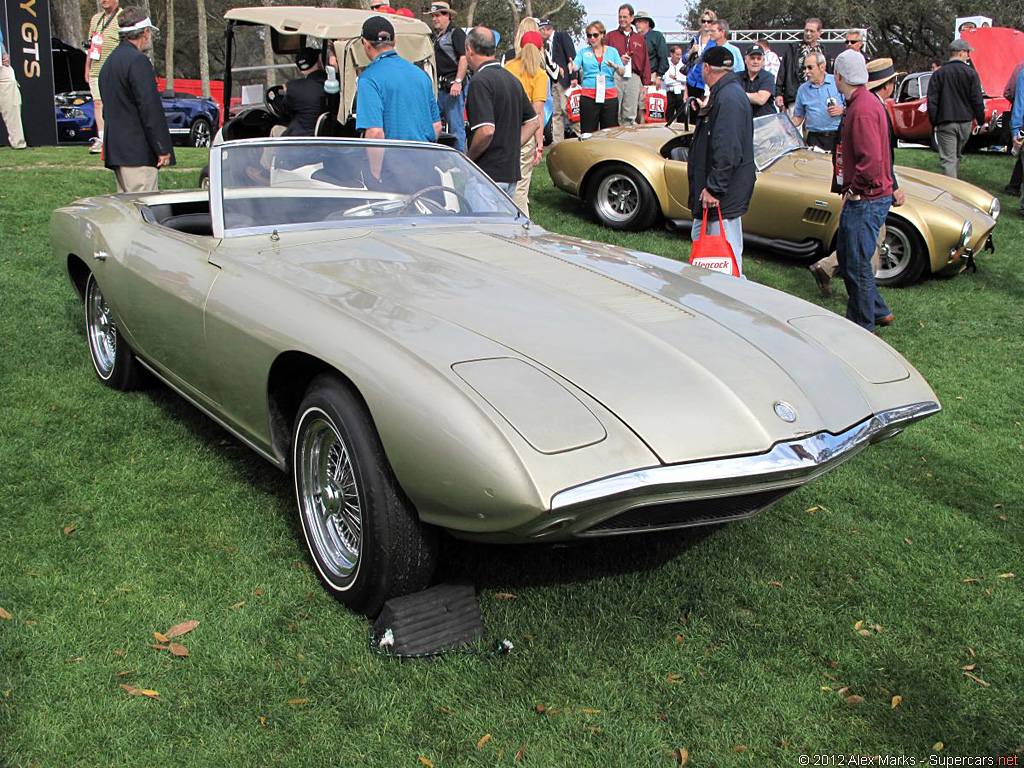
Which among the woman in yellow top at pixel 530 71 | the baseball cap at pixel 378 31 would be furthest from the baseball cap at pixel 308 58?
the baseball cap at pixel 378 31

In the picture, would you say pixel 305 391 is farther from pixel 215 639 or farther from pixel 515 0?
pixel 515 0

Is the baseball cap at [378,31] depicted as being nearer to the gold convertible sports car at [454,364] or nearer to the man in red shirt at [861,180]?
the gold convertible sports car at [454,364]

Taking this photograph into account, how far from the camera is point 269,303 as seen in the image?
3135 mm

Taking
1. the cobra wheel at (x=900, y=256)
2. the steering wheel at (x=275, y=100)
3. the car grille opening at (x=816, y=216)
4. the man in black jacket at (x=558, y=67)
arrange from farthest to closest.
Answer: the man in black jacket at (x=558, y=67), the steering wheel at (x=275, y=100), the car grille opening at (x=816, y=216), the cobra wheel at (x=900, y=256)

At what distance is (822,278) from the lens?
773 centimetres

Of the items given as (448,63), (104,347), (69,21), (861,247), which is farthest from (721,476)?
(69,21)

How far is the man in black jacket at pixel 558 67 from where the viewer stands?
39.7ft

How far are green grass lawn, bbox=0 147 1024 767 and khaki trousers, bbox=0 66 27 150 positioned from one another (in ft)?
30.4

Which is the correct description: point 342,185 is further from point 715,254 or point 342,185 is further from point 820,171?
point 820,171

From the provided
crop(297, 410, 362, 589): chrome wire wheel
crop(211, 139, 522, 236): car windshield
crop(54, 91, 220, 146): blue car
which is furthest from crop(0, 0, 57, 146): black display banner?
crop(297, 410, 362, 589): chrome wire wheel

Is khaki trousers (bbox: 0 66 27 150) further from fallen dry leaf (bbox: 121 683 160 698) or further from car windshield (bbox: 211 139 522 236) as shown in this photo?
fallen dry leaf (bbox: 121 683 160 698)

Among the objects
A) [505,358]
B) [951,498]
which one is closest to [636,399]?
[505,358]

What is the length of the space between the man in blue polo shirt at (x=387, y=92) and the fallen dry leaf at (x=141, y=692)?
176 inches

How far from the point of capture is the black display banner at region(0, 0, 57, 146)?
1257 centimetres
